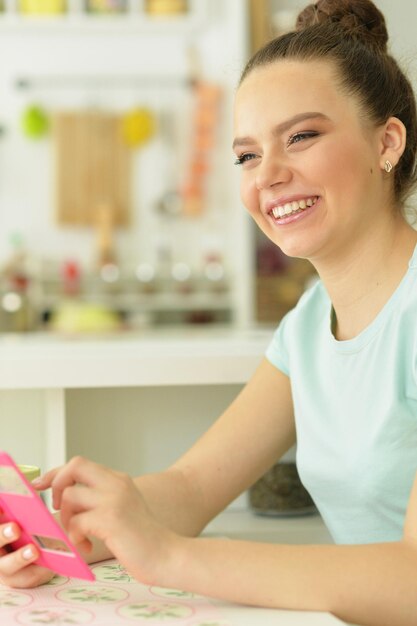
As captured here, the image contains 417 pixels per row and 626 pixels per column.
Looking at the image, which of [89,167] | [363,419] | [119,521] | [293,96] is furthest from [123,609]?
[89,167]

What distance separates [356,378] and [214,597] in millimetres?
356

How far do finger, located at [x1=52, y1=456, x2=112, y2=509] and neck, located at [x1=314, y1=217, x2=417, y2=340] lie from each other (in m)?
0.43

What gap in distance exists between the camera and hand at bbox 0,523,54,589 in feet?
3.14

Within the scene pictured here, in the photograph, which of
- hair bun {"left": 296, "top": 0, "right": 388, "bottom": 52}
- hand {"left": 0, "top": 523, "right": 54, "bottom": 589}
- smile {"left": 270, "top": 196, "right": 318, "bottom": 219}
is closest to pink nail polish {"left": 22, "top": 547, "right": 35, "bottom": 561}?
hand {"left": 0, "top": 523, "right": 54, "bottom": 589}

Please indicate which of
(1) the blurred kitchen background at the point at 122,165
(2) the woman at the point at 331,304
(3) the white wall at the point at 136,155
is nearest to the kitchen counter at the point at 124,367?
(2) the woman at the point at 331,304

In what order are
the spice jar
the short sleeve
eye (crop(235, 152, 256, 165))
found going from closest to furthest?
1. eye (crop(235, 152, 256, 165))
2. the short sleeve
3. the spice jar

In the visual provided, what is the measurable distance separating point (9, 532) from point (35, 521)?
0.19 feet

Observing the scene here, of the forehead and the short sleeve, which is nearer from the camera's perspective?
the forehead

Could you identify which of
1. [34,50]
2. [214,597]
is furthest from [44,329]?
[214,597]

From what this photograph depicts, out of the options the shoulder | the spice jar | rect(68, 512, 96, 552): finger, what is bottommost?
the spice jar

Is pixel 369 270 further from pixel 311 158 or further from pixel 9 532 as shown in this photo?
pixel 9 532

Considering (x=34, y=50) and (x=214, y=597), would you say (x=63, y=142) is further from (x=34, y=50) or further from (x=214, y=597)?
(x=214, y=597)

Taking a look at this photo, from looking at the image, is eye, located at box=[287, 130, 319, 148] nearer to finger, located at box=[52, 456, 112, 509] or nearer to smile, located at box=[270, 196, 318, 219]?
smile, located at box=[270, 196, 318, 219]

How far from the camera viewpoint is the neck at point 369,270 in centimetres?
121
